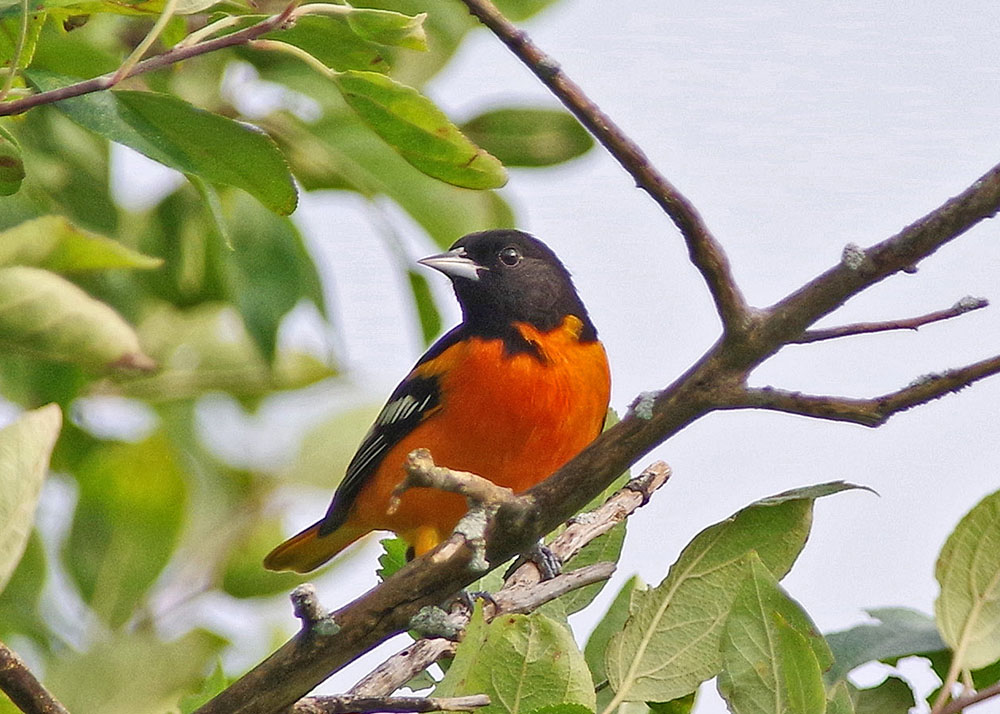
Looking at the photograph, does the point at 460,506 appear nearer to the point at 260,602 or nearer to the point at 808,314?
the point at 260,602

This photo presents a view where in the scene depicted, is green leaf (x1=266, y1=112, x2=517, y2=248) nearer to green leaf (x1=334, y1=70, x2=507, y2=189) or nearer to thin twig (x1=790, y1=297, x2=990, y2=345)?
green leaf (x1=334, y1=70, x2=507, y2=189)

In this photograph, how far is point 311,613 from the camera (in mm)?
1843

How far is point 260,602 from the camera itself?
3.72 metres

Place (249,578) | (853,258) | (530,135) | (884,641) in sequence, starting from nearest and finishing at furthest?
(853,258), (884,641), (530,135), (249,578)

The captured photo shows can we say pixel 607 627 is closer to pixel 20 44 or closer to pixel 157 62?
pixel 157 62

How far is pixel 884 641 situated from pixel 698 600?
408 mm

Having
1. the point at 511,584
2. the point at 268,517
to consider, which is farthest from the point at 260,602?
the point at 511,584

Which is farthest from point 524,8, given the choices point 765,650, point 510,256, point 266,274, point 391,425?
point 765,650

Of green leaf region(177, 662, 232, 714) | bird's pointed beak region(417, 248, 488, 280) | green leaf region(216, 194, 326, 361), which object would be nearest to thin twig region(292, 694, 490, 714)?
green leaf region(177, 662, 232, 714)

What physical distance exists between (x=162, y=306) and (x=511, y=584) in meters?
1.51

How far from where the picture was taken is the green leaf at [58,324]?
8.16 feet

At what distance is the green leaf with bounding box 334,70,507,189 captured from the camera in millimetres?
2156

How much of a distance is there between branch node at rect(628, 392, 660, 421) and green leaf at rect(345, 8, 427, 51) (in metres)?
0.66

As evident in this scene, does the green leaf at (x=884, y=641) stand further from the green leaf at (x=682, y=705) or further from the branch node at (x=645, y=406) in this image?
the branch node at (x=645, y=406)
